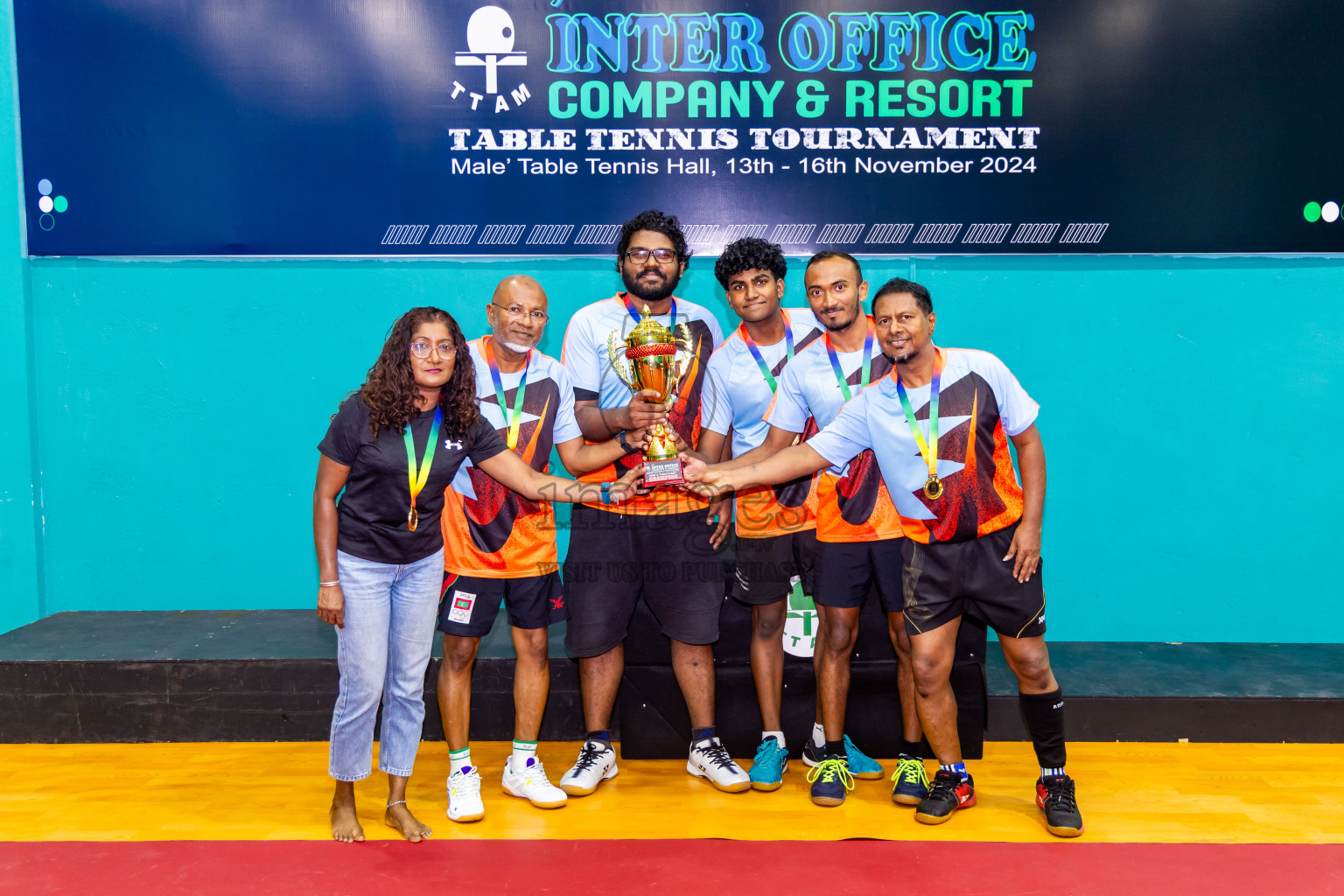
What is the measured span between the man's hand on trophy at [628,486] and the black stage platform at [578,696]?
0.62 m

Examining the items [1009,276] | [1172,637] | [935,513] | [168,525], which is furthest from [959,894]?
[168,525]

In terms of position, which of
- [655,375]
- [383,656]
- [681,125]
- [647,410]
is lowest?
[383,656]

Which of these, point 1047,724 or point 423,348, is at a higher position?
point 423,348

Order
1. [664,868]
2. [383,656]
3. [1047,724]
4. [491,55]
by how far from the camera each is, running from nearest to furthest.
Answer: [664,868], [383,656], [1047,724], [491,55]

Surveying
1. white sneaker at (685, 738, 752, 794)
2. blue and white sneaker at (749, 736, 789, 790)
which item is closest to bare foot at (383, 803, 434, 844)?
white sneaker at (685, 738, 752, 794)

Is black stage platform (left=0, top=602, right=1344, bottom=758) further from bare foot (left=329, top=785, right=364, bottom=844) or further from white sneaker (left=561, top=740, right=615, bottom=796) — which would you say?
bare foot (left=329, top=785, right=364, bottom=844)

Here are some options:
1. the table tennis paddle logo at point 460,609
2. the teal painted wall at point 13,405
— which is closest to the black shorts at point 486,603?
the table tennis paddle logo at point 460,609

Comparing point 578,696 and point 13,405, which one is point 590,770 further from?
point 13,405

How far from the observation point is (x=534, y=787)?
3.21m

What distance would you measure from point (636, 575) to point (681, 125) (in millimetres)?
2131

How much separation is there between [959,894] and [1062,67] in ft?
11.3

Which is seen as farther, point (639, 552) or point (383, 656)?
point (639, 552)

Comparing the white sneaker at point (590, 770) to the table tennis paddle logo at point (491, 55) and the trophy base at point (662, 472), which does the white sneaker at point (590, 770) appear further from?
the table tennis paddle logo at point (491, 55)

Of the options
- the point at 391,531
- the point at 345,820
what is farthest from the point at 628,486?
the point at 345,820
